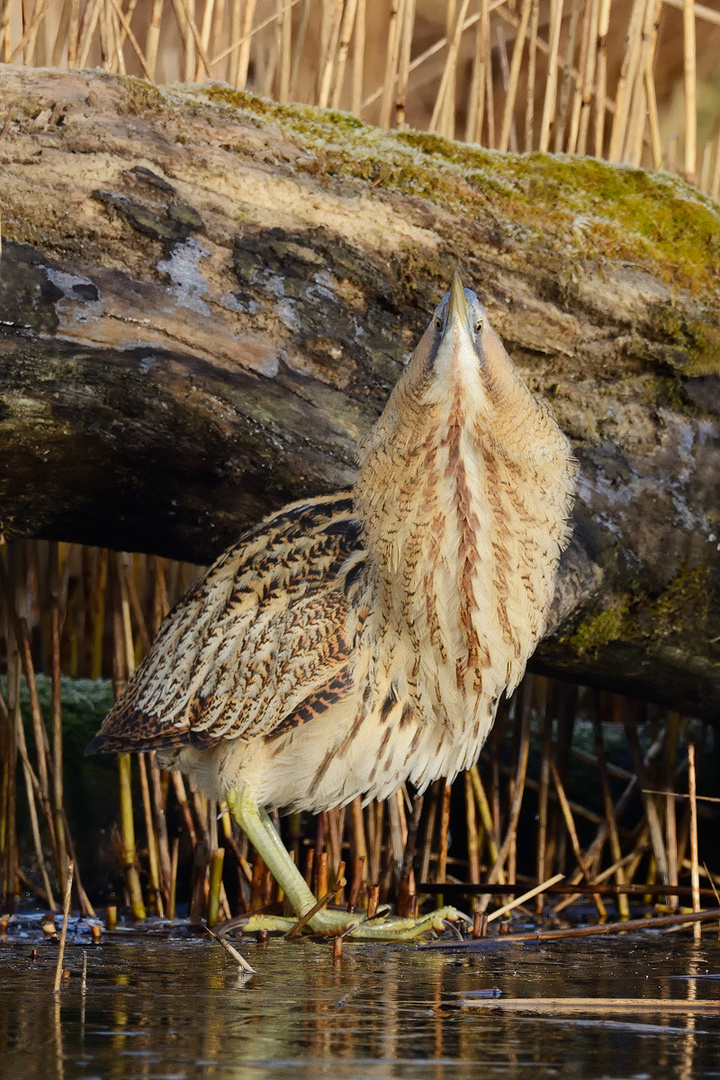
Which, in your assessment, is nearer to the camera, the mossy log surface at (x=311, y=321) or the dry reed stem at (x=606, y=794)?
the mossy log surface at (x=311, y=321)

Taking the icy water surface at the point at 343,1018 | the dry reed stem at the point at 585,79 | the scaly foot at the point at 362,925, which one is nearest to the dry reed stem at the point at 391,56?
the dry reed stem at the point at 585,79

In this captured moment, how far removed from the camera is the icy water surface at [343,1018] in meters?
1.62

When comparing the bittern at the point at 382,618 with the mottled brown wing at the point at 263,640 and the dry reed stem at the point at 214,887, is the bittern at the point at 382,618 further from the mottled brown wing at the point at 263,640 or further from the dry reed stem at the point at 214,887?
the dry reed stem at the point at 214,887

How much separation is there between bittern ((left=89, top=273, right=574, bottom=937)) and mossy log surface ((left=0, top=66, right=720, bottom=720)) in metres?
0.25

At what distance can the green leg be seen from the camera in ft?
10.4

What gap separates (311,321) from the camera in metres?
3.31

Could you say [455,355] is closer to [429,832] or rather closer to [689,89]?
[429,832]

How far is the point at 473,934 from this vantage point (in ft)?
10.5

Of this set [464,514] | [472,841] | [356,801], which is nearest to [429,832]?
[472,841]

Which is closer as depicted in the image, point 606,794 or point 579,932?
point 579,932

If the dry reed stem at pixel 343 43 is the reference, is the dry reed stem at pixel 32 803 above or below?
below

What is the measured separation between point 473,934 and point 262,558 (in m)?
1.08

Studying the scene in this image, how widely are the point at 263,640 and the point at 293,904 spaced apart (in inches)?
25.8

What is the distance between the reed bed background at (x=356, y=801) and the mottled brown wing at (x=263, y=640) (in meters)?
0.44
